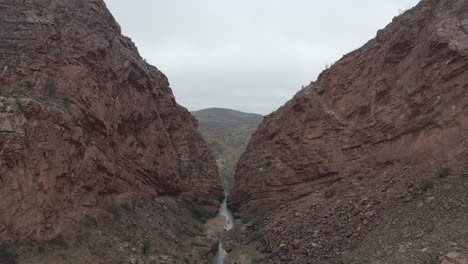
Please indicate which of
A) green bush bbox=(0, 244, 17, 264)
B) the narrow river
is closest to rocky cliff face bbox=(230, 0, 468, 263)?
the narrow river

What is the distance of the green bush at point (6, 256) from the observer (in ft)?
41.6

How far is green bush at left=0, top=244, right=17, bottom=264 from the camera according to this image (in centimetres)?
1267

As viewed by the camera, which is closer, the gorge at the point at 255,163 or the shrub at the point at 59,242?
the gorge at the point at 255,163

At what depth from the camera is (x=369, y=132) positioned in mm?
20703

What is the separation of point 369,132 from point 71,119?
46.4 ft

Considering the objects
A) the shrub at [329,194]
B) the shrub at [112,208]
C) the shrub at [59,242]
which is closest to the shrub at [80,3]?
the shrub at [112,208]

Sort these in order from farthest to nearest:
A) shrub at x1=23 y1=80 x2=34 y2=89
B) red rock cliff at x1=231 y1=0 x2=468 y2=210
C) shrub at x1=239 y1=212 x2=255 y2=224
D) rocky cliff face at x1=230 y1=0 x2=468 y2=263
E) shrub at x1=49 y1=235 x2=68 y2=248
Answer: shrub at x1=239 y1=212 x2=255 y2=224 → shrub at x1=23 y1=80 x2=34 y2=89 → red rock cliff at x1=231 y1=0 x2=468 y2=210 → rocky cliff face at x1=230 y1=0 x2=468 y2=263 → shrub at x1=49 y1=235 x2=68 y2=248

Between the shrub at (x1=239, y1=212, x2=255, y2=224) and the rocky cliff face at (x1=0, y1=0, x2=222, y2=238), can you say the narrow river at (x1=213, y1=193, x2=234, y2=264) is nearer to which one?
the shrub at (x1=239, y1=212, x2=255, y2=224)

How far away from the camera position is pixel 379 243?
45.8 feet

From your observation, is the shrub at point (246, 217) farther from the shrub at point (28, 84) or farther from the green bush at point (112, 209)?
the shrub at point (28, 84)

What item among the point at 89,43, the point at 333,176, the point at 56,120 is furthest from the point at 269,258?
the point at 89,43

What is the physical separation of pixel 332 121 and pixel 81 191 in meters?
13.8

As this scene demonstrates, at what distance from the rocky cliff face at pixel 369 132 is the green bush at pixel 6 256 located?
→ 35.1 feet

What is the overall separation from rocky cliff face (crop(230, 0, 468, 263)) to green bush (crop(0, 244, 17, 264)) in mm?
10706
